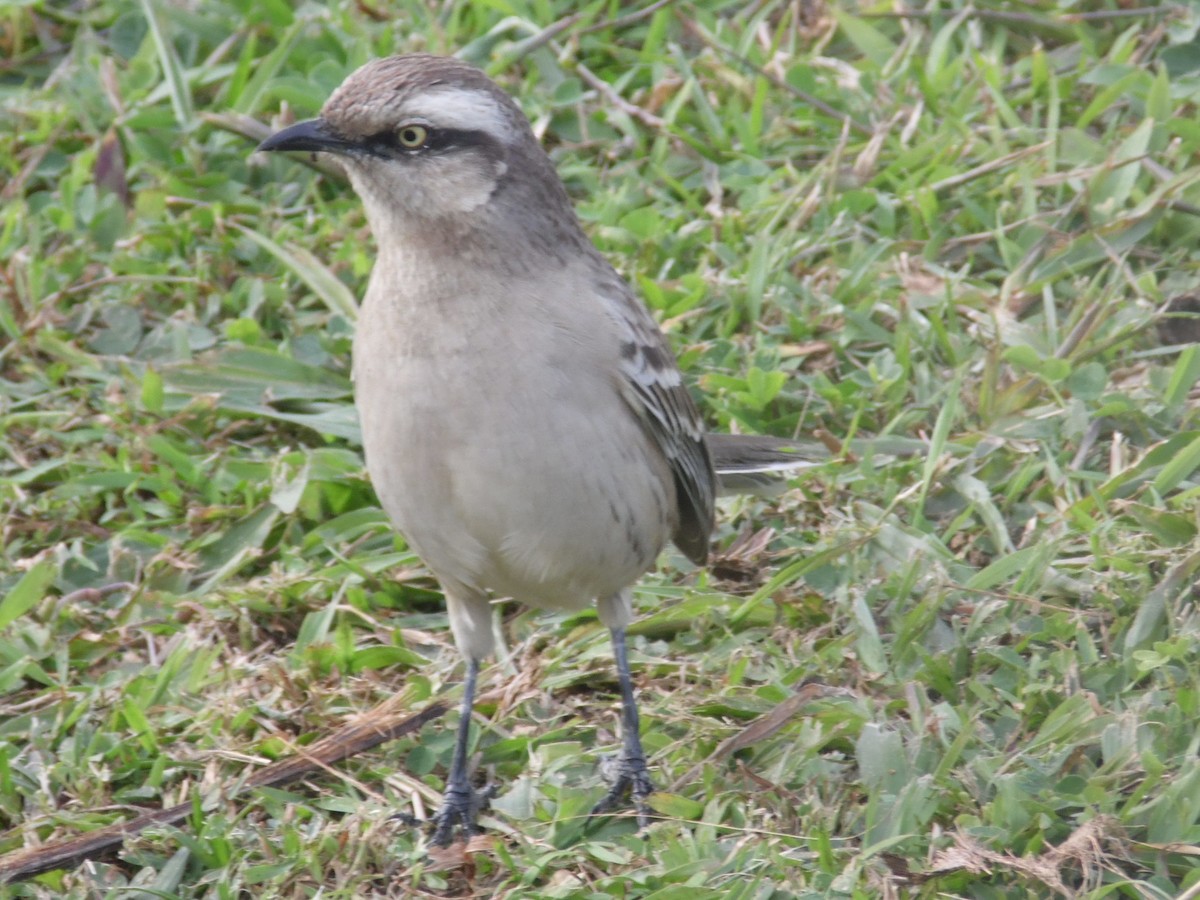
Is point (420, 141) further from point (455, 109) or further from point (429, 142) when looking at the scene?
point (455, 109)

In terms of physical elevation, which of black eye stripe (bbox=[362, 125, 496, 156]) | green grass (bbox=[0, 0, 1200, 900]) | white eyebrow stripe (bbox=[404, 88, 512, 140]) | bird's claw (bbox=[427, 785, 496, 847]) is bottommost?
bird's claw (bbox=[427, 785, 496, 847])

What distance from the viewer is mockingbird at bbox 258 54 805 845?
497 cm

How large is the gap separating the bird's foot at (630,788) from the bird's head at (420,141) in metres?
1.81

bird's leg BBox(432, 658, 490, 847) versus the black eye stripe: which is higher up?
the black eye stripe

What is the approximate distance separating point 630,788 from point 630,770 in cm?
6

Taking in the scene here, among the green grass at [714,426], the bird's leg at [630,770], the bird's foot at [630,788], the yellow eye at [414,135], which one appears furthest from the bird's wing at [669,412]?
the bird's foot at [630,788]

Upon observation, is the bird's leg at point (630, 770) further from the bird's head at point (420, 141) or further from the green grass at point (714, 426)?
the bird's head at point (420, 141)

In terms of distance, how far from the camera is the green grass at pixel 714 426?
5.07m

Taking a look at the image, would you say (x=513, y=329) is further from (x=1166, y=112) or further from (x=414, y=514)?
(x=1166, y=112)

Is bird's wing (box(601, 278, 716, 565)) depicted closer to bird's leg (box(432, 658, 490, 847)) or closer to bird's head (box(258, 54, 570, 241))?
bird's head (box(258, 54, 570, 241))

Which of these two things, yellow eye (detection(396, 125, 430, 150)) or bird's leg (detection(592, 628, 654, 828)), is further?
bird's leg (detection(592, 628, 654, 828))

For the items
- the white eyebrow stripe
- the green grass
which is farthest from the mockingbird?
the green grass

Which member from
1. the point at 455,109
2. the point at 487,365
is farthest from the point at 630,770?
the point at 455,109

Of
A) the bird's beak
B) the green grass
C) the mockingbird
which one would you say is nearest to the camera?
the mockingbird
